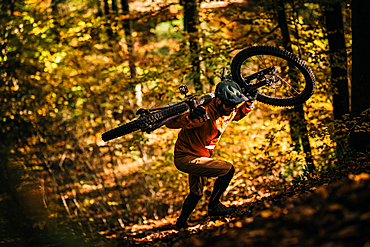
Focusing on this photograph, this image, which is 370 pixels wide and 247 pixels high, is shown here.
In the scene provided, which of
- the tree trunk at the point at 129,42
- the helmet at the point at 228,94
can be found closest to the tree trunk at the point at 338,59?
the helmet at the point at 228,94

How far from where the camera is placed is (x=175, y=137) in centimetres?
726

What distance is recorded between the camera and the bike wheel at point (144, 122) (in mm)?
3295

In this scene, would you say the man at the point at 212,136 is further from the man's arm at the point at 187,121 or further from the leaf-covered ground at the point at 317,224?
the leaf-covered ground at the point at 317,224

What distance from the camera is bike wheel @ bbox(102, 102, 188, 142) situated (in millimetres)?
3295

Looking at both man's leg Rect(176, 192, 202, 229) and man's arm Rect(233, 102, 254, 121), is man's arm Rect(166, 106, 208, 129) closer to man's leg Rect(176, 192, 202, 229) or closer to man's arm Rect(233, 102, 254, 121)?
man's arm Rect(233, 102, 254, 121)

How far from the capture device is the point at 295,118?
5.87 meters

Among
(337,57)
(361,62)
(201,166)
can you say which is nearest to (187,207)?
(201,166)

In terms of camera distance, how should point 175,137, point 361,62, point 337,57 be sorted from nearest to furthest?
point 361,62
point 337,57
point 175,137

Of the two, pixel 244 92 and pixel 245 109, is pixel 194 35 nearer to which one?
pixel 244 92

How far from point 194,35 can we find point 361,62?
353 cm

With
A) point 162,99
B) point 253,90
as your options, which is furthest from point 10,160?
point 253,90

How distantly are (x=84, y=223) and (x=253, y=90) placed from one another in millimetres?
6436

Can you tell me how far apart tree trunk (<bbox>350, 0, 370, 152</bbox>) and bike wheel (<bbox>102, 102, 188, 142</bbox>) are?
9.81 ft

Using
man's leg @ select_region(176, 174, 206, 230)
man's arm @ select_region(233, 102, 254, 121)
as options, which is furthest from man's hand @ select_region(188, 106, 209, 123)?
man's leg @ select_region(176, 174, 206, 230)
